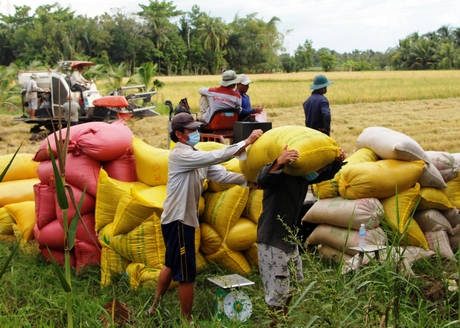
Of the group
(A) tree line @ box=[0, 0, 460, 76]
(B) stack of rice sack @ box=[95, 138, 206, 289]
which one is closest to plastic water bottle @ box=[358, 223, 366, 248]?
(B) stack of rice sack @ box=[95, 138, 206, 289]

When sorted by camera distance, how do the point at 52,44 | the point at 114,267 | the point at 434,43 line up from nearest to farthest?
the point at 114,267 < the point at 52,44 < the point at 434,43

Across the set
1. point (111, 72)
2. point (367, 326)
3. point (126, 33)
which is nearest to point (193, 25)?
point (126, 33)

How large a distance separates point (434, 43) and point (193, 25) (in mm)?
23626

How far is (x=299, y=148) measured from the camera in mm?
3348

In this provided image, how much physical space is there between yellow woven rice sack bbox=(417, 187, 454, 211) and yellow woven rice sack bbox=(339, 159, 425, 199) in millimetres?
157

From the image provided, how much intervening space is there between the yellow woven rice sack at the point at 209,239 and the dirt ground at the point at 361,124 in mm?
6253

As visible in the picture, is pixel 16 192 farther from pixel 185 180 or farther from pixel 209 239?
pixel 185 180

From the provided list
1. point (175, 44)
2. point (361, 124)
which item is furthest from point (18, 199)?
point (175, 44)

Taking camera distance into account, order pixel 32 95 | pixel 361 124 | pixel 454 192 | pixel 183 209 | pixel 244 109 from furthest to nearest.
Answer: pixel 361 124 < pixel 32 95 < pixel 244 109 < pixel 454 192 < pixel 183 209

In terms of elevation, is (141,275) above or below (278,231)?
below

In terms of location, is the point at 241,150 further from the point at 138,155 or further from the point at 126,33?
the point at 126,33

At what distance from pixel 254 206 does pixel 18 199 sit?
8.52ft

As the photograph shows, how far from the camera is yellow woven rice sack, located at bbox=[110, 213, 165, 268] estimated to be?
4410 millimetres

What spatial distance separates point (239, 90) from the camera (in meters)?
7.09
